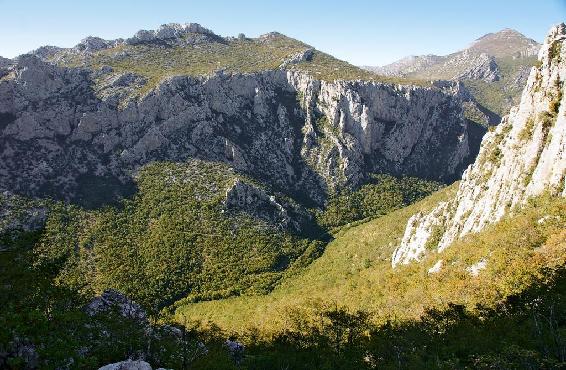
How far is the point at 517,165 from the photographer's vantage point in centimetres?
11088

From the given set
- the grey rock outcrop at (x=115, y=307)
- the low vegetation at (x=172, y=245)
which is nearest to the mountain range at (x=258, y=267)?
the grey rock outcrop at (x=115, y=307)

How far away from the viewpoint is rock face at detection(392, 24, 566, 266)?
97.8m

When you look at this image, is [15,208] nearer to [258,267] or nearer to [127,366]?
[258,267]

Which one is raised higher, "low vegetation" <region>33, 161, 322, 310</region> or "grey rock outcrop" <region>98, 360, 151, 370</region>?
"grey rock outcrop" <region>98, 360, 151, 370</region>

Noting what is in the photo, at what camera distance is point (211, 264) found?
163250 millimetres

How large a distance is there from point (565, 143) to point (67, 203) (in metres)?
170

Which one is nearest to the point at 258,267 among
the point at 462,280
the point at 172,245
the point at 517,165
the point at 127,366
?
the point at 172,245

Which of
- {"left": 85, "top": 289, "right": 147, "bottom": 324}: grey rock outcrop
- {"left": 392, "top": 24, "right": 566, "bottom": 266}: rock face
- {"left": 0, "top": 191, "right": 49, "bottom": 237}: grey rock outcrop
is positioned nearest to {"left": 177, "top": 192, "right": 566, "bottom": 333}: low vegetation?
{"left": 392, "top": 24, "right": 566, "bottom": 266}: rock face

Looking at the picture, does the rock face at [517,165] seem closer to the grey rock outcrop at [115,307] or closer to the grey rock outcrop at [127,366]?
the grey rock outcrop at [115,307]

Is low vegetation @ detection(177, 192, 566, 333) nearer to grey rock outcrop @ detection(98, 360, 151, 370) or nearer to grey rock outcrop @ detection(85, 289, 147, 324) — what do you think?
grey rock outcrop @ detection(85, 289, 147, 324)

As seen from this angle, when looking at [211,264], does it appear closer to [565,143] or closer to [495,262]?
[495,262]

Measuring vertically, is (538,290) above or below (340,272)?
above

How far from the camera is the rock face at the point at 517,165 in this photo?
321 feet

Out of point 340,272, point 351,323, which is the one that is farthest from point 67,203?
point 351,323
